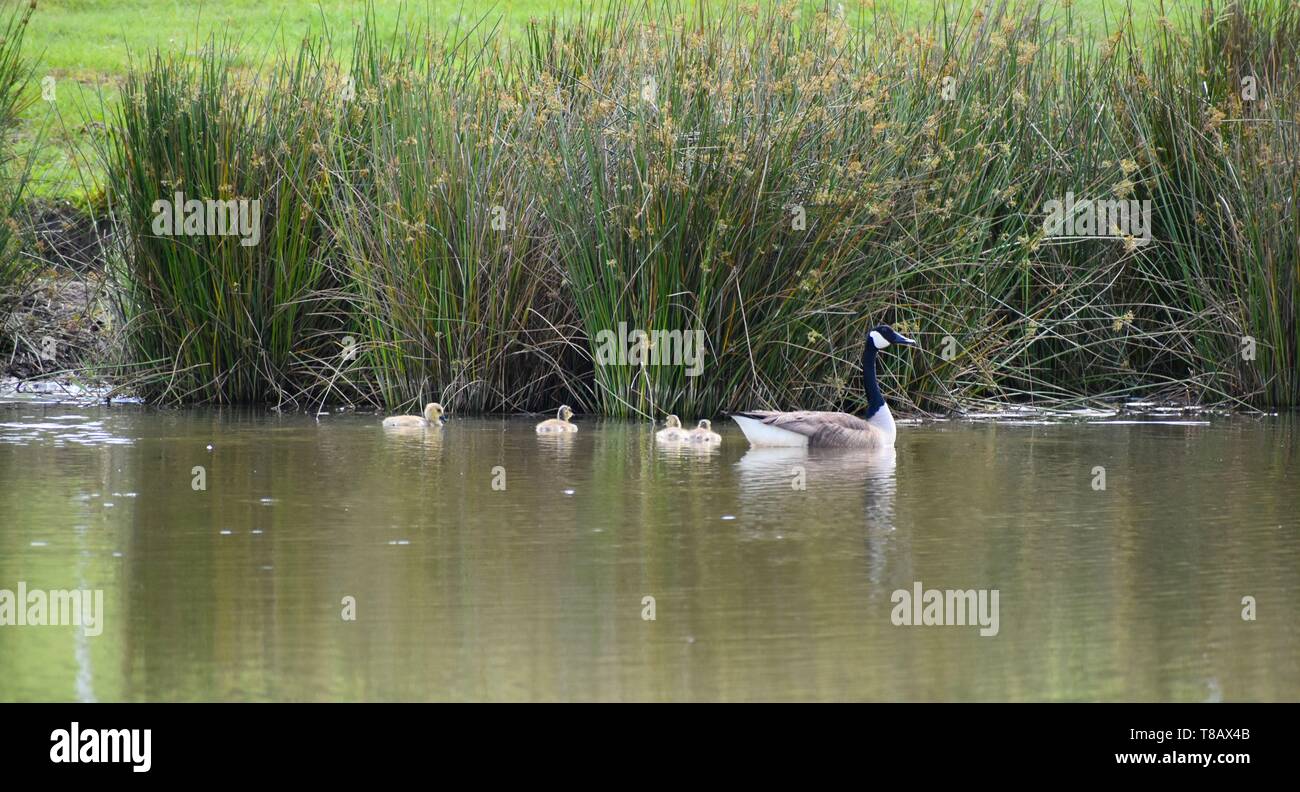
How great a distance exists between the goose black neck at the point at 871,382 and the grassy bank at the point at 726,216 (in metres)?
0.65

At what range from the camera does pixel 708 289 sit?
37.2 feet

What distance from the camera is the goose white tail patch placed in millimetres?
10094

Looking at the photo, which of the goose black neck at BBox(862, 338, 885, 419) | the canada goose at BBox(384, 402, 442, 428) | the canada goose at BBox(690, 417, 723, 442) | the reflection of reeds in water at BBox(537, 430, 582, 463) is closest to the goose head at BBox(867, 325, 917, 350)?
the goose black neck at BBox(862, 338, 885, 419)

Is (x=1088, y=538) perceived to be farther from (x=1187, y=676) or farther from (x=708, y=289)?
(x=708, y=289)

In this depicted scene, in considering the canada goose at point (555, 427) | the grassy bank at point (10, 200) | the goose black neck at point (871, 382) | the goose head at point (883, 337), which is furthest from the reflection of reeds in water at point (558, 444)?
the grassy bank at point (10, 200)

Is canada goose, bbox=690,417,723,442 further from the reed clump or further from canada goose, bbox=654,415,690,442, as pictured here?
the reed clump

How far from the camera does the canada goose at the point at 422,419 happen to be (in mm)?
11070

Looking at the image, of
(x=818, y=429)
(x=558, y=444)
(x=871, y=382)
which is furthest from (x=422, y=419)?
(x=871, y=382)

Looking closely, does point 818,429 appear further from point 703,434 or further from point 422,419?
point 422,419

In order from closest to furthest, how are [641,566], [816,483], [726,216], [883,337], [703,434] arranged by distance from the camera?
[641,566] → [816,483] → [703,434] → [883,337] → [726,216]

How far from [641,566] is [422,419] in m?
4.97

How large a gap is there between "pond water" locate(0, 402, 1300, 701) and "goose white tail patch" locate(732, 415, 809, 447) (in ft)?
0.47

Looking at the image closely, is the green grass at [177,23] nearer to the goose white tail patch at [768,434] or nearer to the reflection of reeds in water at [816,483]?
the goose white tail patch at [768,434]

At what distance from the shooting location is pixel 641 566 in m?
6.43
